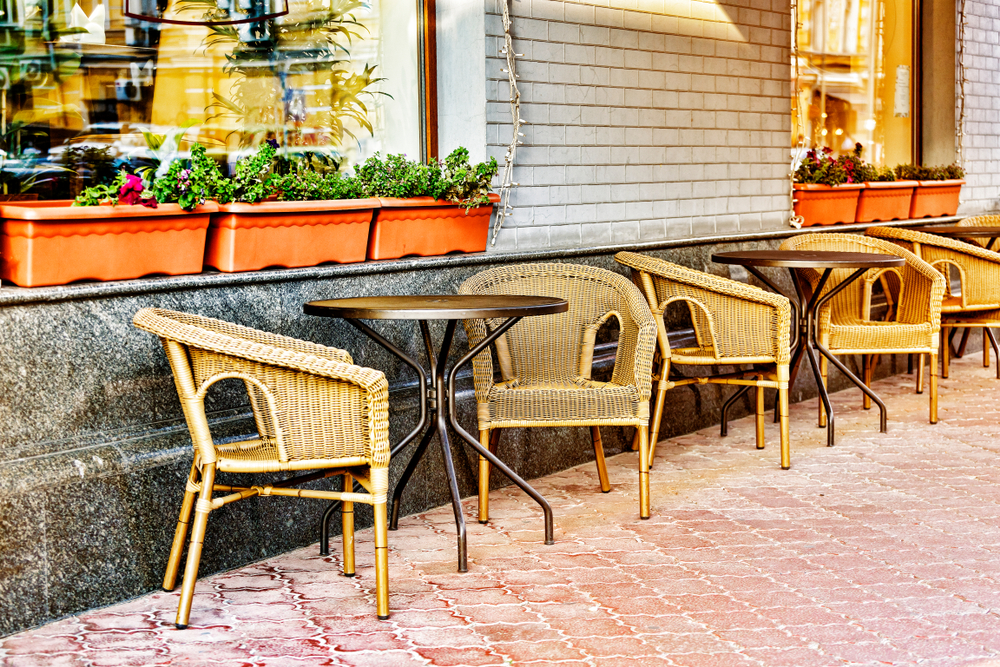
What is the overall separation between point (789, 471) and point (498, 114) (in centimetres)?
186

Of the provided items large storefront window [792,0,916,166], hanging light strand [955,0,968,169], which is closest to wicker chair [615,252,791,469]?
large storefront window [792,0,916,166]

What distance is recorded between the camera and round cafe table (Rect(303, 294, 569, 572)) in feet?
10.9

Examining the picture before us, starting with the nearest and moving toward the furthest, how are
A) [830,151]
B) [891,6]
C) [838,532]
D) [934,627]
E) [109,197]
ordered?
[934,627] → [109,197] → [838,532] → [830,151] → [891,6]

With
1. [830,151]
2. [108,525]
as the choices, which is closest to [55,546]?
[108,525]

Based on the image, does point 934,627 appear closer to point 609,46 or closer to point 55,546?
point 55,546

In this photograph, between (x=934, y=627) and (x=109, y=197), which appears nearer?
(x=934, y=627)

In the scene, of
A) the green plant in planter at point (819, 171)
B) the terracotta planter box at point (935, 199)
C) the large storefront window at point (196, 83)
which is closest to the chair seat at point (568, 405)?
the large storefront window at point (196, 83)

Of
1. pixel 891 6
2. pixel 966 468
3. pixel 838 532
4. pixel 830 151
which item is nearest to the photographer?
pixel 838 532

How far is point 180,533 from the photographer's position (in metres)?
3.19

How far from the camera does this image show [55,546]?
10.2ft

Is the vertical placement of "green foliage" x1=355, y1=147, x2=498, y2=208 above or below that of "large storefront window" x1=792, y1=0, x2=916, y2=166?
below

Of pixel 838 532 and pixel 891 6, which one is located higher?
pixel 891 6

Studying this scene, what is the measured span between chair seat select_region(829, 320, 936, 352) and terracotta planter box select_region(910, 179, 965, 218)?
95.9 inches

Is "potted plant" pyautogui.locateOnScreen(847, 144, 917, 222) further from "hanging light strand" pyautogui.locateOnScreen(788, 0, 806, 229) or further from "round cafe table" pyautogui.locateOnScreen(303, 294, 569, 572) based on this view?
"round cafe table" pyautogui.locateOnScreen(303, 294, 569, 572)
